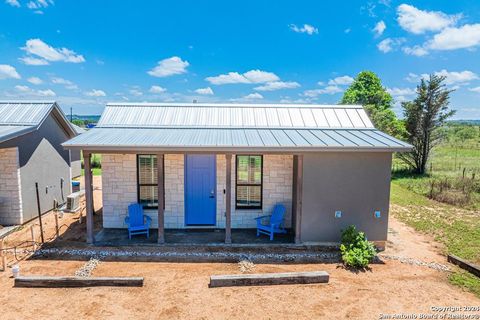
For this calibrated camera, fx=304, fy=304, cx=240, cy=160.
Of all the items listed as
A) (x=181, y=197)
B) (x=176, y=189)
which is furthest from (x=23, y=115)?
(x=181, y=197)

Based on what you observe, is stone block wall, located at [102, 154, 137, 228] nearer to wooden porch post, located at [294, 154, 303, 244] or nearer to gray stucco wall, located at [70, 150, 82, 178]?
wooden porch post, located at [294, 154, 303, 244]

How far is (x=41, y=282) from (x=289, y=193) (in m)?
6.11

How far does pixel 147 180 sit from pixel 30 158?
13.0 feet

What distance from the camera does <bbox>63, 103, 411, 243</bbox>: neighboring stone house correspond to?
7.07m

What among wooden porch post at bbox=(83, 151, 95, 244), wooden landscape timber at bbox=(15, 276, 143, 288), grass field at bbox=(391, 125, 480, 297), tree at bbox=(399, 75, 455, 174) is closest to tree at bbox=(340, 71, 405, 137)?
tree at bbox=(399, 75, 455, 174)

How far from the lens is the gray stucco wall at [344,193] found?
7270 millimetres

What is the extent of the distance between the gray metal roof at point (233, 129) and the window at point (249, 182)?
2.85ft

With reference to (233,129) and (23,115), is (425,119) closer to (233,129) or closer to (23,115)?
(233,129)

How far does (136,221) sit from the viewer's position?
8203 millimetres

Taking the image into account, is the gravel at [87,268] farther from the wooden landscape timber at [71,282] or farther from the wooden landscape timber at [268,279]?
the wooden landscape timber at [268,279]

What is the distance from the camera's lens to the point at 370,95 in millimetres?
35875

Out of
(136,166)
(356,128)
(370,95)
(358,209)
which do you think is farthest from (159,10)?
(370,95)

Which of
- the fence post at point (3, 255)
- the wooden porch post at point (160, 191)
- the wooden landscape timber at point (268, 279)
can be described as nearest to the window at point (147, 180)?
the wooden porch post at point (160, 191)

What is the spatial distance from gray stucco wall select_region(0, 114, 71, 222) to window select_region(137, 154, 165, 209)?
360 centimetres
